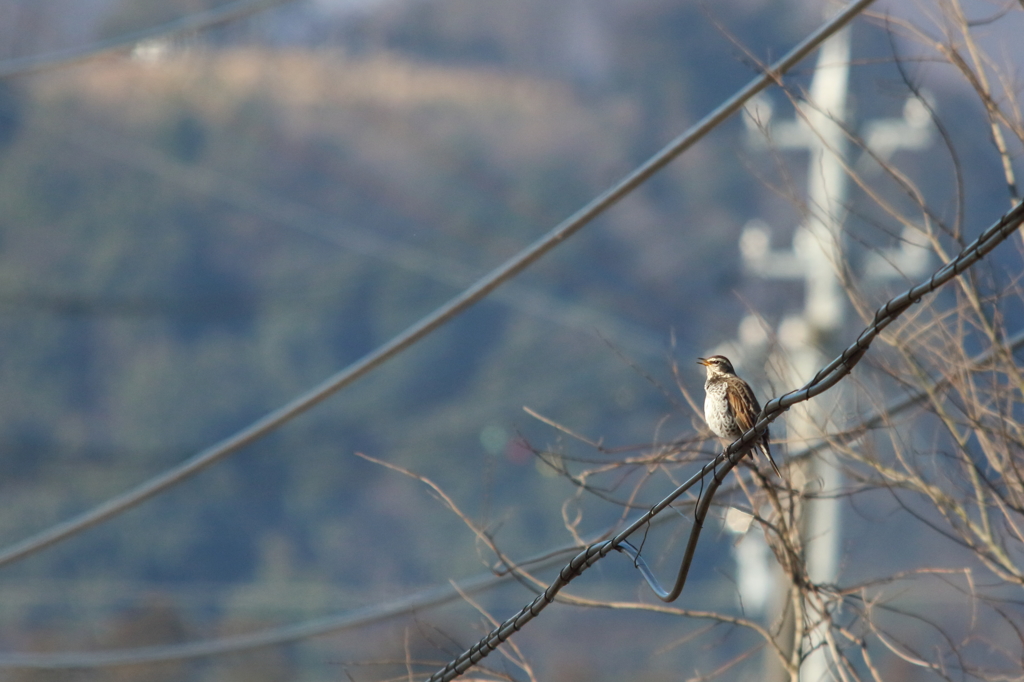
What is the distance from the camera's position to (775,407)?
3758 millimetres

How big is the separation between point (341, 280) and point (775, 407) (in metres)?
51.2

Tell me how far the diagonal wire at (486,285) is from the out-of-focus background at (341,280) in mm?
33014

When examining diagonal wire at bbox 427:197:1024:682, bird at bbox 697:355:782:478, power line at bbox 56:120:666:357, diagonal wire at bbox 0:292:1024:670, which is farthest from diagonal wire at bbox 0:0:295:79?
power line at bbox 56:120:666:357

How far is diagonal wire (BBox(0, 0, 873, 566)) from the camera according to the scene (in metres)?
5.65

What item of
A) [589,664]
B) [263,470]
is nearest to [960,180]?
[589,664]

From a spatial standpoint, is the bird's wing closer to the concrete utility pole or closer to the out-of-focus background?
the concrete utility pole

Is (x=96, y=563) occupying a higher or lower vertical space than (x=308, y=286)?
lower

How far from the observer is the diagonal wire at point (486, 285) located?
565cm

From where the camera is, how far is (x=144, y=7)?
175 ft

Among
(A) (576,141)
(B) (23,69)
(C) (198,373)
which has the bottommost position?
(B) (23,69)

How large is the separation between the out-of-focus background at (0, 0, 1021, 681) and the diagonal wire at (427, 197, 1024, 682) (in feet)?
117

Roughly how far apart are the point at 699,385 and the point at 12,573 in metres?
44.1

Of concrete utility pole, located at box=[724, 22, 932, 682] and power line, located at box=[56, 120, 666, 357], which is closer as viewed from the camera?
concrete utility pole, located at box=[724, 22, 932, 682]

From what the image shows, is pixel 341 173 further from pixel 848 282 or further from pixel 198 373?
pixel 848 282
